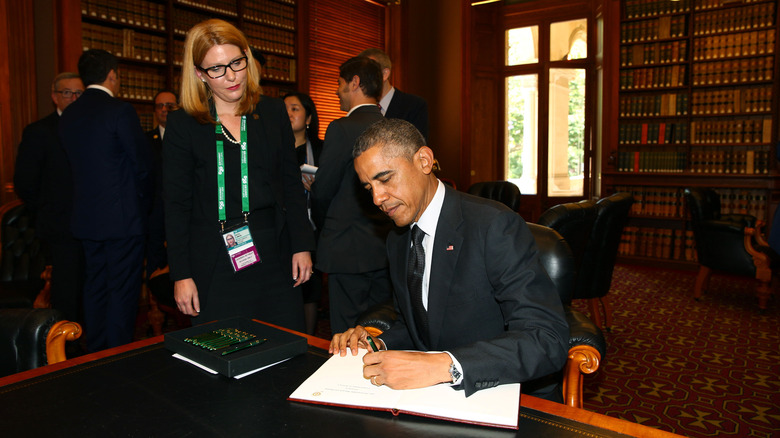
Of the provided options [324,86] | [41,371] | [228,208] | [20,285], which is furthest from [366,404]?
[324,86]

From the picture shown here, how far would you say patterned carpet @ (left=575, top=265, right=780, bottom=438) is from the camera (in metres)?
2.66

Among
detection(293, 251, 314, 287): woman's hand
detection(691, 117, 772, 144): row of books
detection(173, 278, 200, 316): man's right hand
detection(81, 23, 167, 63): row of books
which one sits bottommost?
detection(173, 278, 200, 316): man's right hand

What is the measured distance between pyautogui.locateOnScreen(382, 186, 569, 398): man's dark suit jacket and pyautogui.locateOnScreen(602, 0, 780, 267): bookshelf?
231 inches

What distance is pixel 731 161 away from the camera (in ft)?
20.6

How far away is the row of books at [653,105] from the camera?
6539mm

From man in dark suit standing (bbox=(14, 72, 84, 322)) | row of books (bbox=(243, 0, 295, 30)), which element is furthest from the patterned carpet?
row of books (bbox=(243, 0, 295, 30))

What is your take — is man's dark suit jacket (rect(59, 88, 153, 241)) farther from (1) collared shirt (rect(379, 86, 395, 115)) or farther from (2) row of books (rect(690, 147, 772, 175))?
(2) row of books (rect(690, 147, 772, 175))

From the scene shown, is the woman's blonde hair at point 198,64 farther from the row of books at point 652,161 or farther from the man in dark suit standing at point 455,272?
the row of books at point 652,161

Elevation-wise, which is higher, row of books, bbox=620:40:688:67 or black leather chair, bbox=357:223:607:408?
row of books, bbox=620:40:688:67

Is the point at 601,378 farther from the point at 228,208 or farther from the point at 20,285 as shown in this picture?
the point at 20,285

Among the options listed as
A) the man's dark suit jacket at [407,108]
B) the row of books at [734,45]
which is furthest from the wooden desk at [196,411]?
the row of books at [734,45]

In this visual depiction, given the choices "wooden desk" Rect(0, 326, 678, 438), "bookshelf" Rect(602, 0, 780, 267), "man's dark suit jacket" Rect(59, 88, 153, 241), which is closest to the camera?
"wooden desk" Rect(0, 326, 678, 438)

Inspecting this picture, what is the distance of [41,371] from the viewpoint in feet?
4.00

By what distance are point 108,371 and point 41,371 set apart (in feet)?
0.50
